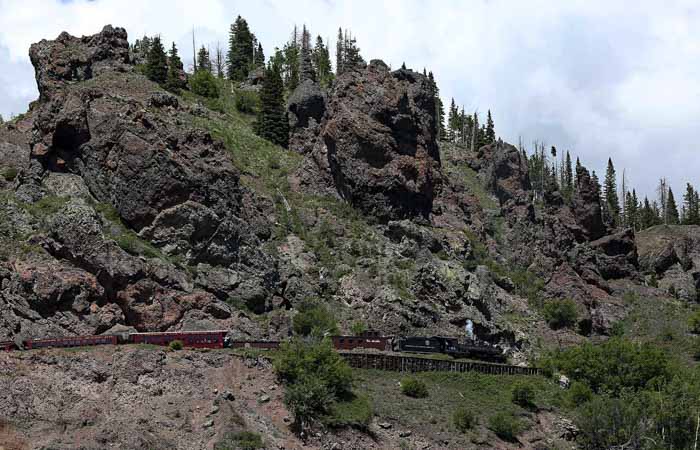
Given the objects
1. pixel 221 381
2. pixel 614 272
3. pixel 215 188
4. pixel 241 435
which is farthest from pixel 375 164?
pixel 241 435

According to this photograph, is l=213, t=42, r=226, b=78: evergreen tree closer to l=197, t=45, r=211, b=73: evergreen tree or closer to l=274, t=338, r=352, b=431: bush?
l=197, t=45, r=211, b=73: evergreen tree

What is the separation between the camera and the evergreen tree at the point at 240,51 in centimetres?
14962

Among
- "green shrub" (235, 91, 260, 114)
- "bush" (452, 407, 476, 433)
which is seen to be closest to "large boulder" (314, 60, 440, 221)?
"green shrub" (235, 91, 260, 114)

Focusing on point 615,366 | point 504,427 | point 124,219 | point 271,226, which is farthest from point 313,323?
point 615,366

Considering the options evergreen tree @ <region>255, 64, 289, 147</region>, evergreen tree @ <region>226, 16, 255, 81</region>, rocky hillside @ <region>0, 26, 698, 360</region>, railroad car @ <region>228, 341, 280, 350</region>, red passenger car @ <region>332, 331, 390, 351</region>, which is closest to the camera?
railroad car @ <region>228, 341, 280, 350</region>

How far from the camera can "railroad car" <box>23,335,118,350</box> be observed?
58281mm

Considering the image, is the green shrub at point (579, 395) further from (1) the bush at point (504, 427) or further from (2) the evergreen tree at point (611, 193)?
(2) the evergreen tree at point (611, 193)

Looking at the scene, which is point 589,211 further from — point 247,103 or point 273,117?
point 247,103

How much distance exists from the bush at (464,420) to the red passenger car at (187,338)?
18337mm

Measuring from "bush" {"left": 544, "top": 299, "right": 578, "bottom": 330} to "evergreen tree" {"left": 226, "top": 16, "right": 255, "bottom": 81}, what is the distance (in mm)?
78085

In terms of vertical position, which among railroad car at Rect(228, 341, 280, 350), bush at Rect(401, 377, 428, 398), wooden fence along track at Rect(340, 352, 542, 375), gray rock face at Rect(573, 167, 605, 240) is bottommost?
bush at Rect(401, 377, 428, 398)

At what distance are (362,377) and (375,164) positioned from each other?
37.5 metres

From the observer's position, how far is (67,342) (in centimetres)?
5875

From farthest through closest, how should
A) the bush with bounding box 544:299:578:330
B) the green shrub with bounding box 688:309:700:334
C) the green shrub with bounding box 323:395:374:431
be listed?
the green shrub with bounding box 688:309:700:334 → the bush with bounding box 544:299:578:330 → the green shrub with bounding box 323:395:374:431
